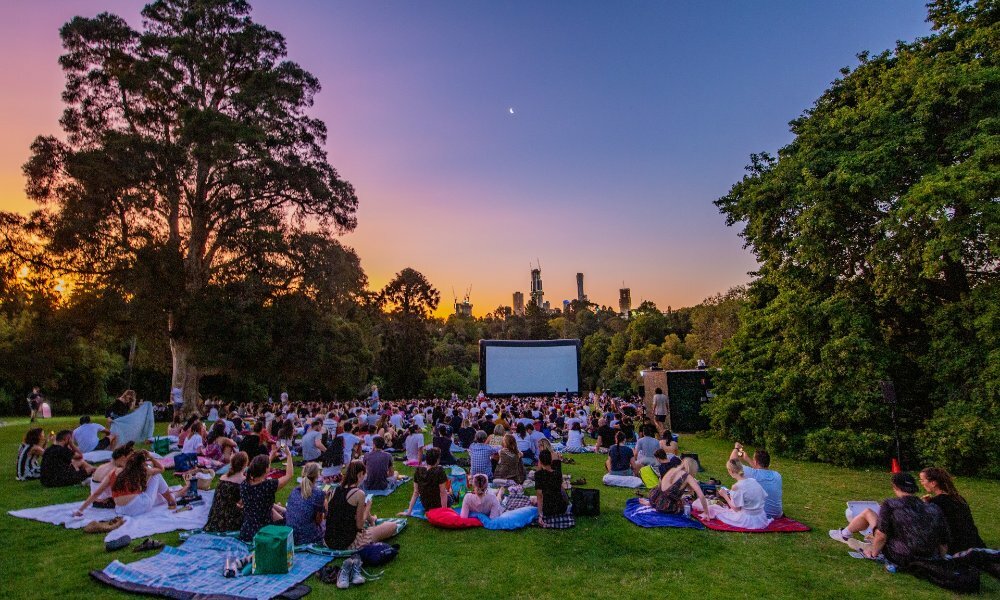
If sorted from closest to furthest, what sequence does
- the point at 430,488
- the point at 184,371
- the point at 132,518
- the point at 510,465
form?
the point at 132,518 → the point at 430,488 → the point at 510,465 → the point at 184,371

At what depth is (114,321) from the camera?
1842 cm

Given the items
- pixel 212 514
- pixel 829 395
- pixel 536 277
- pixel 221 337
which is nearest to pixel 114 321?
pixel 221 337

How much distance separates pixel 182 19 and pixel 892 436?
25897 mm

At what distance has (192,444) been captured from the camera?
10.0 meters

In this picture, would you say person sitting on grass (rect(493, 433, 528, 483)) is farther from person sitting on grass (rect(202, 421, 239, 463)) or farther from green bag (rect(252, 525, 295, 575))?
person sitting on grass (rect(202, 421, 239, 463))

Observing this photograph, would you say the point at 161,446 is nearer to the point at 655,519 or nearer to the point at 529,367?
the point at 655,519

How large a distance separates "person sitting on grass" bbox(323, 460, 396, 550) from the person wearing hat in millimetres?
5181

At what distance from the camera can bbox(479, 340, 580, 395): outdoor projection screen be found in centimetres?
3238

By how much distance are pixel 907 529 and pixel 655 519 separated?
261 centimetres

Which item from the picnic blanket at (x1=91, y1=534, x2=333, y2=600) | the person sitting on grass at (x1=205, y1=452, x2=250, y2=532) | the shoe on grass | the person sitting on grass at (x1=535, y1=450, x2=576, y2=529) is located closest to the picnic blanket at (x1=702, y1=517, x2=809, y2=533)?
the person sitting on grass at (x1=535, y1=450, x2=576, y2=529)

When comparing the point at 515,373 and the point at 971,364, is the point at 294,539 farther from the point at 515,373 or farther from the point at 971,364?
the point at 515,373

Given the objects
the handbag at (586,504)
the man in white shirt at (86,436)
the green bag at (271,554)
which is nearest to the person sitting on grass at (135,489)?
the green bag at (271,554)

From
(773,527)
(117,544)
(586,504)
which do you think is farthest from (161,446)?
(773,527)

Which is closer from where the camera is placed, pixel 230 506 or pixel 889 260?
pixel 230 506
